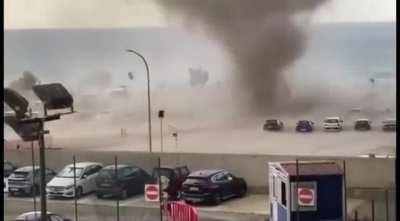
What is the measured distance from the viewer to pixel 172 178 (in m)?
3.76

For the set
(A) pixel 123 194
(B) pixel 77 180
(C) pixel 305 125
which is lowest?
(A) pixel 123 194

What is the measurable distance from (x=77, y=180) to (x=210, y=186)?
816 mm

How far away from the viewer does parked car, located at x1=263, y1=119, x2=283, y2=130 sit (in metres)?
3.66

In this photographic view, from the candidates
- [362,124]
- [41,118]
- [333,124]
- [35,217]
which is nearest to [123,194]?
[35,217]

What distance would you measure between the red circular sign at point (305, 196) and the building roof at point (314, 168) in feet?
0.29

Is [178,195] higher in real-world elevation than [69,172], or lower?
lower

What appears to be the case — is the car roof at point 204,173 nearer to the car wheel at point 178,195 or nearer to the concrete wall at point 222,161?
the concrete wall at point 222,161

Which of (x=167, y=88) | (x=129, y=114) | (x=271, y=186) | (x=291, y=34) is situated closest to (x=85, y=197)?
(x=129, y=114)

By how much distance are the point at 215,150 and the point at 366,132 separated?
94 cm

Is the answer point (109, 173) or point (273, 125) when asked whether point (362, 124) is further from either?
point (109, 173)

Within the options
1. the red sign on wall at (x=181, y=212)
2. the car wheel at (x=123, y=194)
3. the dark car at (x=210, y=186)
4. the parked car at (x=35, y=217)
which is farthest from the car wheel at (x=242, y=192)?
the parked car at (x=35, y=217)

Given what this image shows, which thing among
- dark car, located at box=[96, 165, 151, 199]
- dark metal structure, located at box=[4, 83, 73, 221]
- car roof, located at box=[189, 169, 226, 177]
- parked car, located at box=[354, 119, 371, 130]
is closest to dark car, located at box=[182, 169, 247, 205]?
car roof, located at box=[189, 169, 226, 177]

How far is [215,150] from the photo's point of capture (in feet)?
12.5

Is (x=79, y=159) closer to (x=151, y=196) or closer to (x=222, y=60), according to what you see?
(x=151, y=196)
